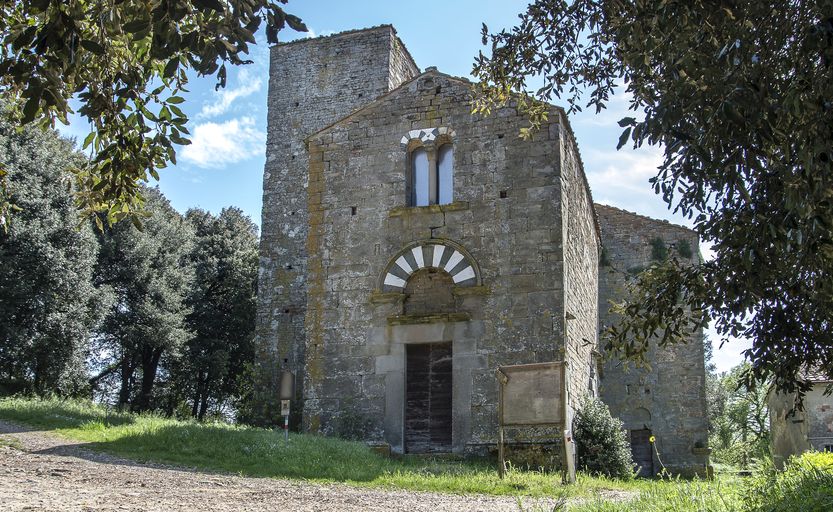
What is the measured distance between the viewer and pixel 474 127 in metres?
16.6

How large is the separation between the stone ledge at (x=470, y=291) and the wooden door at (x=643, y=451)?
8936 millimetres

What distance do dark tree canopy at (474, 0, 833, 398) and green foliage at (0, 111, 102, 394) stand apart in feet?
64.7

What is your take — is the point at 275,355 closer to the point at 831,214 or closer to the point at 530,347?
the point at 530,347

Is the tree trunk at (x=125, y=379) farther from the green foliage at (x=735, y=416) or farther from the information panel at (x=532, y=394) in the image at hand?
the green foliage at (x=735, y=416)

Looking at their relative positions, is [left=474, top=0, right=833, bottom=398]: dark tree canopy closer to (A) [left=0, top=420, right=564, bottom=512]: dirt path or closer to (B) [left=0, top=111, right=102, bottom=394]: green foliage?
(A) [left=0, top=420, right=564, bottom=512]: dirt path

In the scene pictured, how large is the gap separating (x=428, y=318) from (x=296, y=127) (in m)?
13.4

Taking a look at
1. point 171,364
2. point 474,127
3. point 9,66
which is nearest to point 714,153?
point 9,66

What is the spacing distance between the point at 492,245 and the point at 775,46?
9.84 meters

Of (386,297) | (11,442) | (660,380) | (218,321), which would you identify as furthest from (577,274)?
(218,321)

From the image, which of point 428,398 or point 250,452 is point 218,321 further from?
point 250,452

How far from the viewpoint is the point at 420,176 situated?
17.0 meters

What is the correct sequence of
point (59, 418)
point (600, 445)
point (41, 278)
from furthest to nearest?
point (41, 278) → point (59, 418) → point (600, 445)

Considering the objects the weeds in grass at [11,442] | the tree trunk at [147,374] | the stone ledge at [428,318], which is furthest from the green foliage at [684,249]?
the tree trunk at [147,374]

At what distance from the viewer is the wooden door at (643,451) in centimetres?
2192
